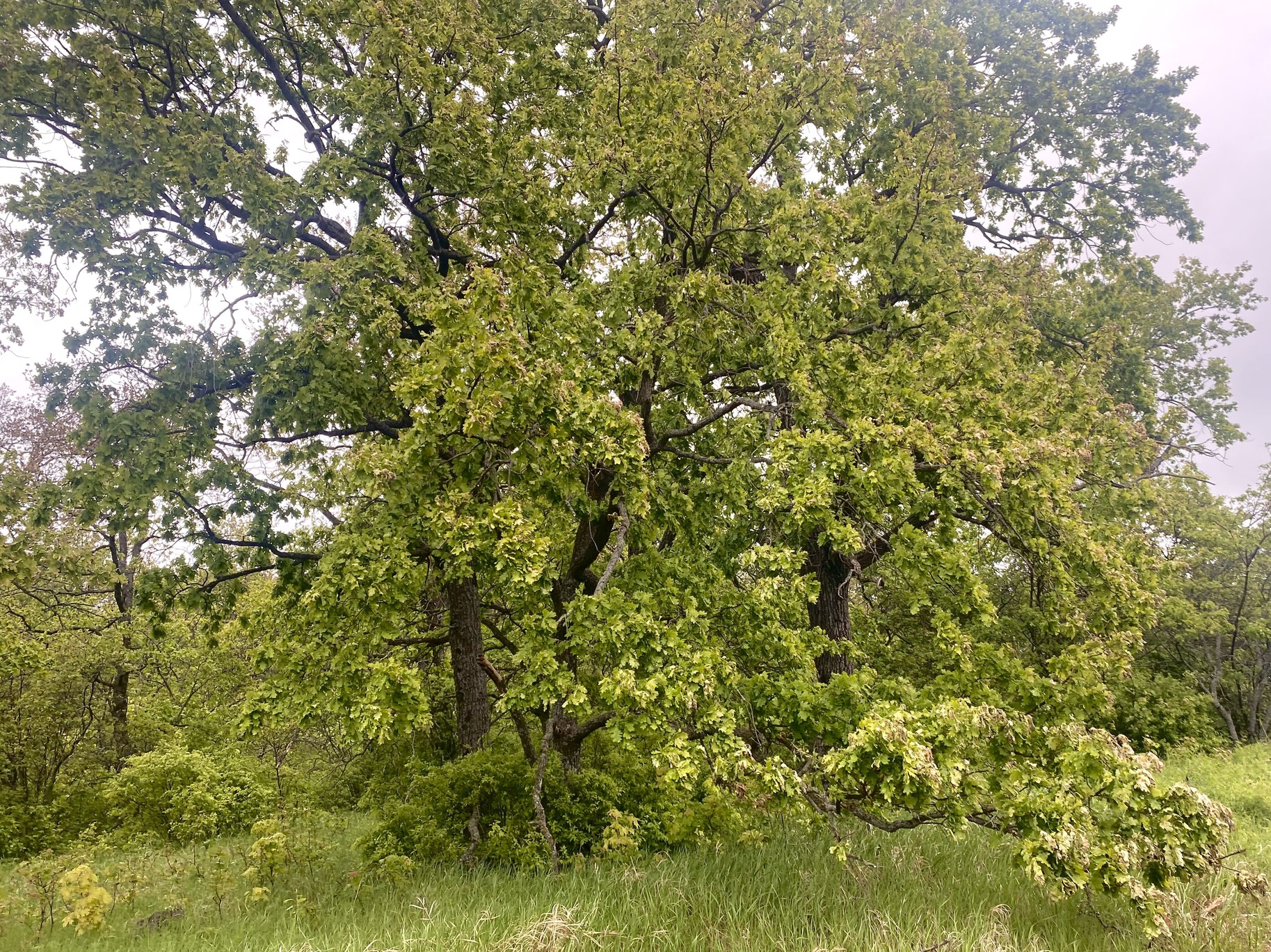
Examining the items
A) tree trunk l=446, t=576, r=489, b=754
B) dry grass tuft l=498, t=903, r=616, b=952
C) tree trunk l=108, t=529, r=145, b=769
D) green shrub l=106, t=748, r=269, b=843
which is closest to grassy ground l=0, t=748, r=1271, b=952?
dry grass tuft l=498, t=903, r=616, b=952

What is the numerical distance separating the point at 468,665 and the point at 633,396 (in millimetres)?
5487

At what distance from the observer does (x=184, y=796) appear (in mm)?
12094

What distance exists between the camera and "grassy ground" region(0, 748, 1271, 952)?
430 cm

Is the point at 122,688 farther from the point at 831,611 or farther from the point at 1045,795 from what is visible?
the point at 1045,795

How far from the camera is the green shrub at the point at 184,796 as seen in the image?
40.2 ft

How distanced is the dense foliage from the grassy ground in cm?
59

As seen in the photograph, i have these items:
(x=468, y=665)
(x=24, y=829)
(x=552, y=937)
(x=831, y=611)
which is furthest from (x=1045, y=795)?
(x=24, y=829)

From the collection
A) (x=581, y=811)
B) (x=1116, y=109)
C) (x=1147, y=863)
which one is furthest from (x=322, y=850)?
(x=1116, y=109)

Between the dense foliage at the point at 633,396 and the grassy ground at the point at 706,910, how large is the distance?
0.59 meters

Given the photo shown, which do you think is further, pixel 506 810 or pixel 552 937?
pixel 506 810

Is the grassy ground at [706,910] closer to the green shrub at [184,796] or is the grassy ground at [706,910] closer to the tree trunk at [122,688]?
the green shrub at [184,796]

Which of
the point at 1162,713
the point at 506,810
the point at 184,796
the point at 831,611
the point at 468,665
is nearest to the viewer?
the point at 506,810

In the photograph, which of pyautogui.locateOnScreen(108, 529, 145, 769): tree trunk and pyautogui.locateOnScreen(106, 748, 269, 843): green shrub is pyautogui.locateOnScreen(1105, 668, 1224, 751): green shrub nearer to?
pyautogui.locateOnScreen(106, 748, 269, 843): green shrub

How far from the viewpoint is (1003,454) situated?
5.98 meters
